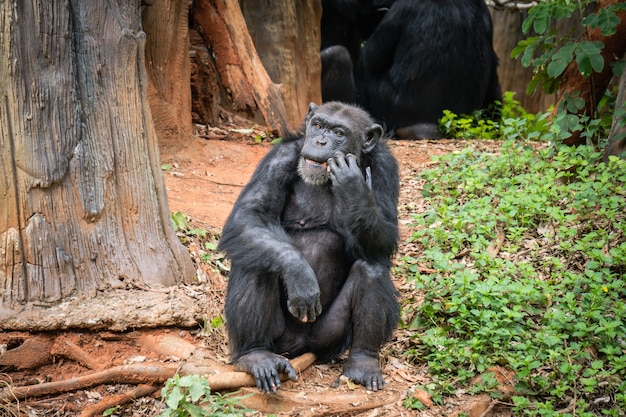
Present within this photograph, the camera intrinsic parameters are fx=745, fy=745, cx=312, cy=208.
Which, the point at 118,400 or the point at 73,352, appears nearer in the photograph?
Result: the point at 118,400

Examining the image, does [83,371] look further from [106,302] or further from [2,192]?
[2,192]

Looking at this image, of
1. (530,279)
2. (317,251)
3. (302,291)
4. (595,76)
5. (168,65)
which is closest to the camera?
(302,291)

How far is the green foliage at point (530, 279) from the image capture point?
500cm

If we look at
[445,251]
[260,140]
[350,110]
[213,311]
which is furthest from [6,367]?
[260,140]

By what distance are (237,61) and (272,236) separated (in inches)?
173

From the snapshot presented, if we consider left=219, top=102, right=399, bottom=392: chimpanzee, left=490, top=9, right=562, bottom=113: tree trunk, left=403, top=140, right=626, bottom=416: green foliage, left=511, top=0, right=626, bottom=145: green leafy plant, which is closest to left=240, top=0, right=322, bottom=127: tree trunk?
left=403, top=140, right=626, bottom=416: green foliage

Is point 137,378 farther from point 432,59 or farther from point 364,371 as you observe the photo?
point 432,59

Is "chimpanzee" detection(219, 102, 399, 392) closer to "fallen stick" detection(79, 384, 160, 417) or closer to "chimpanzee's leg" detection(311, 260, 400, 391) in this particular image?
"chimpanzee's leg" detection(311, 260, 400, 391)

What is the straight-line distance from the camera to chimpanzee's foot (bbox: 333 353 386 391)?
16.0ft

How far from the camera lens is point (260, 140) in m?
9.89

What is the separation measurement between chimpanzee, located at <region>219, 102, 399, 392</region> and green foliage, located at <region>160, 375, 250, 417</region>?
0.34m

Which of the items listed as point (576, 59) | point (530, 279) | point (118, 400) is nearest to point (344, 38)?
point (576, 59)

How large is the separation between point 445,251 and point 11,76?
12.9 ft

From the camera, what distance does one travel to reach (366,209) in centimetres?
482
